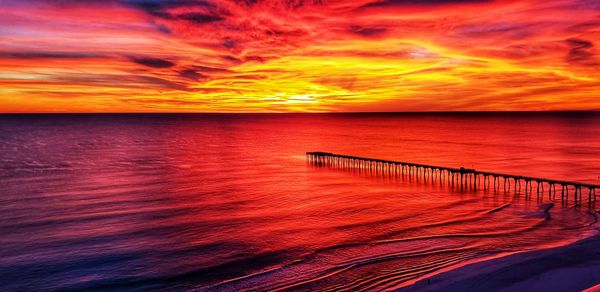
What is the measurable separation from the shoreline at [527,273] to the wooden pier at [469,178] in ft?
47.2

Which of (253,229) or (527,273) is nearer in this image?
(527,273)

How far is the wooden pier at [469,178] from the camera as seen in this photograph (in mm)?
31125

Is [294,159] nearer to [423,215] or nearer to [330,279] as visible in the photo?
[423,215]

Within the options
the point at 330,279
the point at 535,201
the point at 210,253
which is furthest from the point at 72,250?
the point at 535,201

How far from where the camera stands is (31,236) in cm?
2311

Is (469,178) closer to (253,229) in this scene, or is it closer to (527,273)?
(253,229)

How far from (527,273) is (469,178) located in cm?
2829

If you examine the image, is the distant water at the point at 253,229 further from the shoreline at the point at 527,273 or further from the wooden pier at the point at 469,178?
the wooden pier at the point at 469,178

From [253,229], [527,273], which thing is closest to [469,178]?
[253,229]

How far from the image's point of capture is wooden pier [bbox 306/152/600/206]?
31125 millimetres

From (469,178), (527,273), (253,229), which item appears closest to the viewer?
(527,273)

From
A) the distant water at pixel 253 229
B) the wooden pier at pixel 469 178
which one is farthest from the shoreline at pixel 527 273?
the wooden pier at pixel 469 178

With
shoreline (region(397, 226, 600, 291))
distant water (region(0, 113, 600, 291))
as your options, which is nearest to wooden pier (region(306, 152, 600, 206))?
distant water (region(0, 113, 600, 291))

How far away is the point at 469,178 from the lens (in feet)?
139
